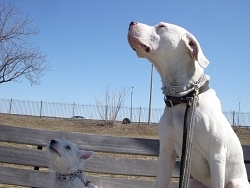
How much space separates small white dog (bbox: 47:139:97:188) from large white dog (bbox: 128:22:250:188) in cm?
141

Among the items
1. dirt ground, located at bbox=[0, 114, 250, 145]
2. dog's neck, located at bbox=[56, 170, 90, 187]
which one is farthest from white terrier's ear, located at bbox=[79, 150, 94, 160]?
dirt ground, located at bbox=[0, 114, 250, 145]

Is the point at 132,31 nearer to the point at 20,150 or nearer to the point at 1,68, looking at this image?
the point at 20,150

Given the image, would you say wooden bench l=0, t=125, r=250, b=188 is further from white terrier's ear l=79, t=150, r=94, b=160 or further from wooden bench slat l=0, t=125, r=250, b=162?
white terrier's ear l=79, t=150, r=94, b=160

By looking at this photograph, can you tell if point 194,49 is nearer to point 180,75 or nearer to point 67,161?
point 180,75

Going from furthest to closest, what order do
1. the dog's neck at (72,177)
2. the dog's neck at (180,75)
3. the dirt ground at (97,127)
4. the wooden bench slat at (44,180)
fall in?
the dirt ground at (97,127)
the wooden bench slat at (44,180)
the dog's neck at (72,177)
the dog's neck at (180,75)

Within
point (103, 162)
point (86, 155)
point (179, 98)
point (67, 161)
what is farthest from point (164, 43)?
point (103, 162)

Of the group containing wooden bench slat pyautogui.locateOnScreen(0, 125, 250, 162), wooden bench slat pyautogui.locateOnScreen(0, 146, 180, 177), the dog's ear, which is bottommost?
wooden bench slat pyautogui.locateOnScreen(0, 146, 180, 177)

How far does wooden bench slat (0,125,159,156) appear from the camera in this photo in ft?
15.1

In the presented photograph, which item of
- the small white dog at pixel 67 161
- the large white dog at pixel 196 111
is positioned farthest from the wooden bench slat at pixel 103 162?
the large white dog at pixel 196 111

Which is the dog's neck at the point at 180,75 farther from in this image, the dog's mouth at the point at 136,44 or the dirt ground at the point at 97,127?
the dirt ground at the point at 97,127

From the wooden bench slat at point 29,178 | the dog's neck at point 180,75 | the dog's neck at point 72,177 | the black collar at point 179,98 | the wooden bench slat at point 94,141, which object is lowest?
the wooden bench slat at point 29,178

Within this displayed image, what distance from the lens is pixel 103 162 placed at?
4531 millimetres

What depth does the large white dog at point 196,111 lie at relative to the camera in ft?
9.31

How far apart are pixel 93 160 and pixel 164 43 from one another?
214cm
